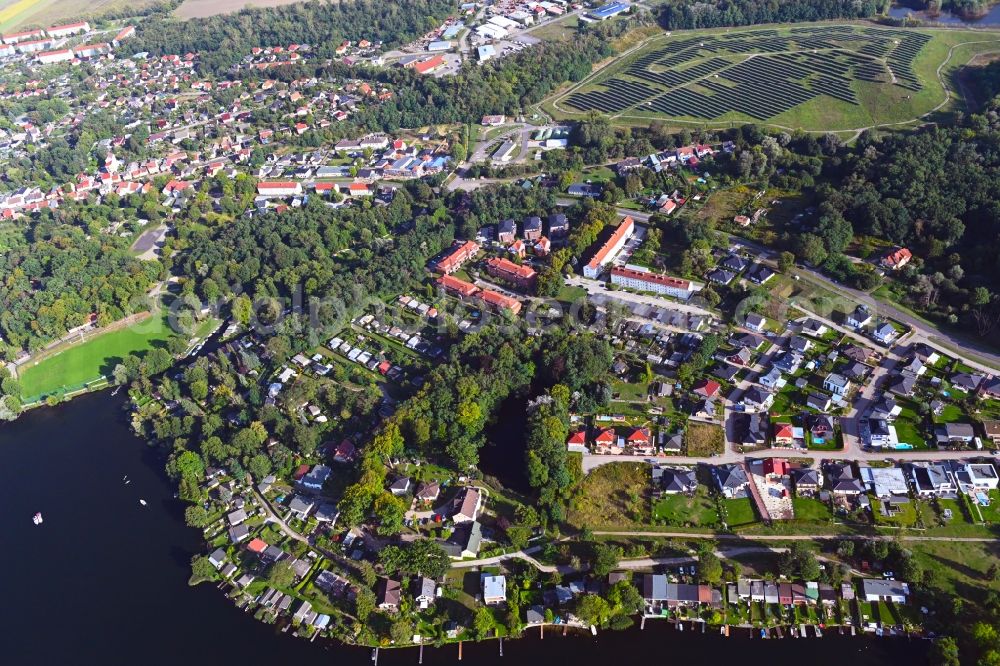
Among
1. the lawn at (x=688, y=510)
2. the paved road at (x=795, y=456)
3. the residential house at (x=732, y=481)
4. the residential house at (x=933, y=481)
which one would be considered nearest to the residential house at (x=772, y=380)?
the paved road at (x=795, y=456)

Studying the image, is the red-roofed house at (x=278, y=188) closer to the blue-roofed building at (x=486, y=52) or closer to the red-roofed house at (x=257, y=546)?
the blue-roofed building at (x=486, y=52)

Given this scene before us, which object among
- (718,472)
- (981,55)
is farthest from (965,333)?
(981,55)

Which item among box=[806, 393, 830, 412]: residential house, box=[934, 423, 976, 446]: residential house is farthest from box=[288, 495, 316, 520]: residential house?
box=[934, 423, 976, 446]: residential house

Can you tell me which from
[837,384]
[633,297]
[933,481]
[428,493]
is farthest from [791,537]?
[633,297]

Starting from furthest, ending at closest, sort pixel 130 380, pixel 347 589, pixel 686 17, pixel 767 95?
pixel 686 17
pixel 767 95
pixel 130 380
pixel 347 589

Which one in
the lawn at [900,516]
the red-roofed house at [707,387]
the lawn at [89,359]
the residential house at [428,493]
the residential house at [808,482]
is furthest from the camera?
the lawn at [89,359]

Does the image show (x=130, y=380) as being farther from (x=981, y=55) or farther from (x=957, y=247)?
(x=981, y=55)
